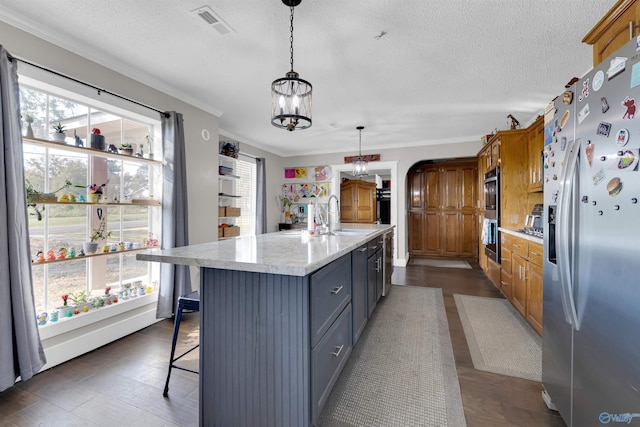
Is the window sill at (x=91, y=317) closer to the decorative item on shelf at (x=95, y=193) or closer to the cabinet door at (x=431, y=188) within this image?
the decorative item on shelf at (x=95, y=193)

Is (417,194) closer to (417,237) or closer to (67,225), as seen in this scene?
(417,237)

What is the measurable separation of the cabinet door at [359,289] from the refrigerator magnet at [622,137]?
1491mm

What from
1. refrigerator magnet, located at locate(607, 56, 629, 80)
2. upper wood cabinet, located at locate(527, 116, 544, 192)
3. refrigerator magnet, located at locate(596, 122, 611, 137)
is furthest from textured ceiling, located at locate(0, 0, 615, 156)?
refrigerator magnet, located at locate(596, 122, 611, 137)

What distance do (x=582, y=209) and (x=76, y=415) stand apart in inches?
115

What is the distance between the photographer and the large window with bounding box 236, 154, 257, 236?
5.28m

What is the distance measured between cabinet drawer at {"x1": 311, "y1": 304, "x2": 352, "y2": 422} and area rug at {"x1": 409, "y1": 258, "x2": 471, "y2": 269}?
4512 millimetres

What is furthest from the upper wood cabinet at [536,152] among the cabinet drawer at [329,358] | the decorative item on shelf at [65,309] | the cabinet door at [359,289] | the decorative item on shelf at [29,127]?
the decorative item on shelf at [65,309]

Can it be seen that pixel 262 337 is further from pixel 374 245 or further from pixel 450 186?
pixel 450 186

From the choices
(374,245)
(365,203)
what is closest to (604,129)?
(374,245)

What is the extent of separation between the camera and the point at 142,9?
75.1 inches

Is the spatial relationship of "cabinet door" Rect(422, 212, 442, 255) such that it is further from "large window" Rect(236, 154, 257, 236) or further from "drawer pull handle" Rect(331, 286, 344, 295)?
"drawer pull handle" Rect(331, 286, 344, 295)

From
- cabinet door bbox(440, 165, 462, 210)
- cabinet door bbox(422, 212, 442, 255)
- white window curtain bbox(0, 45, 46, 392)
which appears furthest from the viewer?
cabinet door bbox(422, 212, 442, 255)

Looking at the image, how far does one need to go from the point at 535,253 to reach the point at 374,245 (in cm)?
146

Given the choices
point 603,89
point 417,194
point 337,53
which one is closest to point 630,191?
point 603,89
